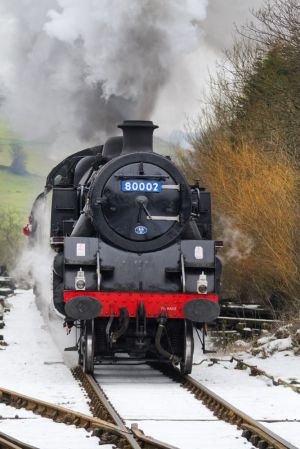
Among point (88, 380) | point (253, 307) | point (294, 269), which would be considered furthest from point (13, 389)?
point (253, 307)

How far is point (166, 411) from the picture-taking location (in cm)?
835

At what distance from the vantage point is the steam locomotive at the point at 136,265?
10445 mm

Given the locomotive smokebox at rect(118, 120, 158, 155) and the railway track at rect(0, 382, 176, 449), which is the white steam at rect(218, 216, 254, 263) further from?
the railway track at rect(0, 382, 176, 449)

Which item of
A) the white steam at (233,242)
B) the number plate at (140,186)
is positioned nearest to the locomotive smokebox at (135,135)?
the number plate at (140,186)

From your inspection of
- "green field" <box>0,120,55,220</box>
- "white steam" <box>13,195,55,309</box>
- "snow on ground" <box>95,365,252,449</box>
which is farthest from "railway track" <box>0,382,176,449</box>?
"green field" <box>0,120,55,220</box>

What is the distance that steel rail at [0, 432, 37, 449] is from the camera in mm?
6395

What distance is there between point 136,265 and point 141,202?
2.54 feet

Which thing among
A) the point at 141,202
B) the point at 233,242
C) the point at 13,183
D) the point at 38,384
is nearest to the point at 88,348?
the point at 38,384

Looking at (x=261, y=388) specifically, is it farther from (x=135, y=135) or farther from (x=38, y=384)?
(x=135, y=135)

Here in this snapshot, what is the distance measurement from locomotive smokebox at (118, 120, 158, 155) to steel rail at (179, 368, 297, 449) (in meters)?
2.99

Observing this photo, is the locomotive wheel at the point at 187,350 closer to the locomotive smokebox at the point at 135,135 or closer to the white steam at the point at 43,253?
the locomotive smokebox at the point at 135,135

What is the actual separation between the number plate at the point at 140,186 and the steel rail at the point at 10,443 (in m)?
4.81

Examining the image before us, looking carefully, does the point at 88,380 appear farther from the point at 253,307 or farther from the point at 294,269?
the point at 253,307

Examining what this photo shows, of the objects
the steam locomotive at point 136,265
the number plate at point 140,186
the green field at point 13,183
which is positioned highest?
the green field at point 13,183
